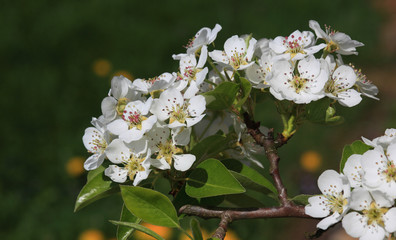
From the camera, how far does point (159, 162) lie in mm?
1095

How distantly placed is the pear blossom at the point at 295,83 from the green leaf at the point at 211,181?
0.66 feet

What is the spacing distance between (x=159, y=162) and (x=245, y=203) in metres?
0.34

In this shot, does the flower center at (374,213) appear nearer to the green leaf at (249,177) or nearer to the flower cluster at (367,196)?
the flower cluster at (367,196)

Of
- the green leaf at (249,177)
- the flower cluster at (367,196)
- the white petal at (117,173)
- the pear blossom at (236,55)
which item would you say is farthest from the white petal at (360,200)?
the white petal at (117,173)

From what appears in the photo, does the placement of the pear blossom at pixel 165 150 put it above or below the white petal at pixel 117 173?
above

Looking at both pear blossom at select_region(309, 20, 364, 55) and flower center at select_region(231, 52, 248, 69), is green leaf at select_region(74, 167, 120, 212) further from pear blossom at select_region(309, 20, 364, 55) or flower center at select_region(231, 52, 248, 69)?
pear blossom at select_region(309, 20, 364, 55)

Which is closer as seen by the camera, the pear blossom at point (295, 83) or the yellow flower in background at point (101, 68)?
the pear blossom at point (295, 83)

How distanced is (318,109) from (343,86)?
0.28ft

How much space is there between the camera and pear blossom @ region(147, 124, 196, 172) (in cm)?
109

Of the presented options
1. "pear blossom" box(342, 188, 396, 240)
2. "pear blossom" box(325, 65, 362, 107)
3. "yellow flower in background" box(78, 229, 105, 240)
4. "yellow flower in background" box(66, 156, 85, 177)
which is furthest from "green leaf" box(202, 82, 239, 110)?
"yellow flower in background" box(66, 156, 85, 177)

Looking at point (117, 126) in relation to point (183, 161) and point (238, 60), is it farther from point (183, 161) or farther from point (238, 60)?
point (238, 60)

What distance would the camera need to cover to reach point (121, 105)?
117cm

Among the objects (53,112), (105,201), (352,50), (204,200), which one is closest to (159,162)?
(204,200)

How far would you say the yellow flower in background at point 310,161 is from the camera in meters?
3.38
